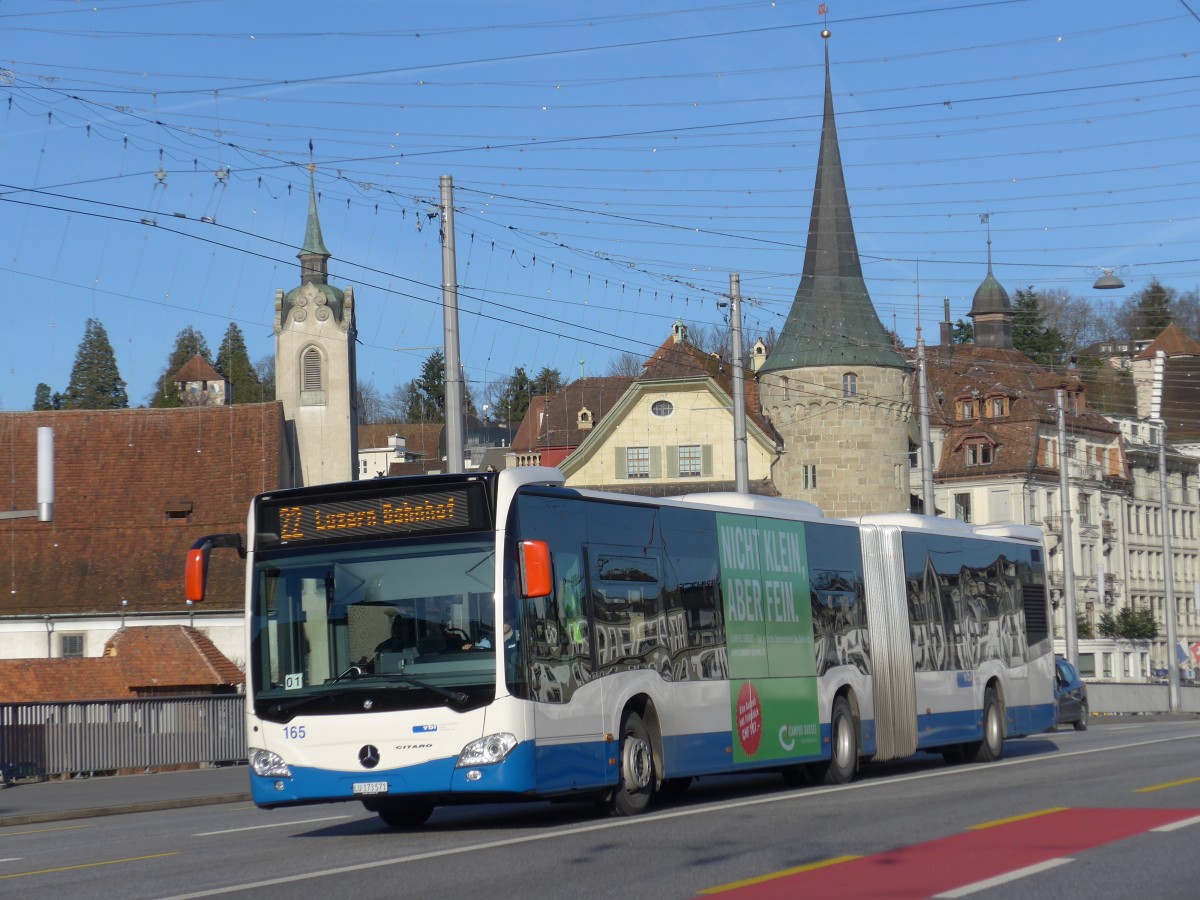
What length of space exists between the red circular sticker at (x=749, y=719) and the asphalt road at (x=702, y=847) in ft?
1.79

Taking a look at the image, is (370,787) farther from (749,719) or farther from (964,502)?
(964,502)

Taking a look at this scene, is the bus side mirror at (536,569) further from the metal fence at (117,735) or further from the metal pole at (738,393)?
→ the metal pole at (738,393)

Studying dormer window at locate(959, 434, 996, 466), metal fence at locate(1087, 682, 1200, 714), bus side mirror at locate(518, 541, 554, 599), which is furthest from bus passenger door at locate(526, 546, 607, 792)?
dormer window at locate(959, 434, 996, 466)

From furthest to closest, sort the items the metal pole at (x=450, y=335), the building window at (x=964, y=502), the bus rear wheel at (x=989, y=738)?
1. the building window at (x=964, y=502)
2. the metal pole at (x=450, y=335)
3. the bus rear wheel at (x=989, y=738)

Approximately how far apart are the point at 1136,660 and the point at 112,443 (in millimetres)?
52188

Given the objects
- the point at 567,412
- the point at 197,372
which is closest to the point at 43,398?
the point at 197,372

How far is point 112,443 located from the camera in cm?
5872

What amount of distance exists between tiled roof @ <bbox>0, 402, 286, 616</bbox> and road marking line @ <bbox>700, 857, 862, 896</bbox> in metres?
43.8

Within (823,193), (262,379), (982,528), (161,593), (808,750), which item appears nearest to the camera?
(808,750)

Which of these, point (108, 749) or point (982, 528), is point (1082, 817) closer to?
point (982, 528)

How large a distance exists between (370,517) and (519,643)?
166cm

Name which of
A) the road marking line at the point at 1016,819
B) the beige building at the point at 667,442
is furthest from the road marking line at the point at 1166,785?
the beige building at the point at 667,442

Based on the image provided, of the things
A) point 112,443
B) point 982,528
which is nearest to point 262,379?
point 112,443

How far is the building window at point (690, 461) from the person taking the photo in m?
81.4
